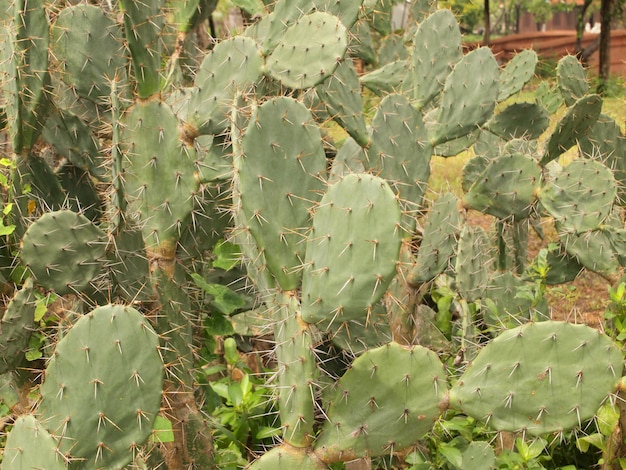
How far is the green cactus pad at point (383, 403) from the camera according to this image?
1605mm

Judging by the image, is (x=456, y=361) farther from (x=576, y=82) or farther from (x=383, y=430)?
(x=576, y=82)

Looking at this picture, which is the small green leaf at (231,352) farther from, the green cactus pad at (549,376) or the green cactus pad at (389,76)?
the green cactus pad at (389,76)

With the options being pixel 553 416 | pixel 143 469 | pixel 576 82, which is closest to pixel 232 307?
pixel 143 469

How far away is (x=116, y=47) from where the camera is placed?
2.43 m

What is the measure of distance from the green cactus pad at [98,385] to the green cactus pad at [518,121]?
240cm

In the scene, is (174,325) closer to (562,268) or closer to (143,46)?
(143,46)

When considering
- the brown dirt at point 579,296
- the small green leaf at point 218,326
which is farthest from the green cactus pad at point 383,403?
the brown dirt at point 579,296

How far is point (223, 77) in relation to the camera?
223 centimetres

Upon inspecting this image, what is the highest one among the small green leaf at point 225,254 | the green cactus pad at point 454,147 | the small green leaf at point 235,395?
the small green leaf at point 225,254

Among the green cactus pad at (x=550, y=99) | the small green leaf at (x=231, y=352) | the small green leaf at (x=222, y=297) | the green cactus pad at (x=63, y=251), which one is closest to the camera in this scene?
the green cactus pad at (x=63, y=251)

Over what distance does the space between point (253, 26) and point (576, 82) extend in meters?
1.68

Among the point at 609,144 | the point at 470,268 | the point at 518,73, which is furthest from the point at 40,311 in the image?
the point at 518,73

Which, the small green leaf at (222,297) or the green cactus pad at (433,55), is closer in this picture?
the small green leaf at (222,297)

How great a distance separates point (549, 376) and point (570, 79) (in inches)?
86.5
